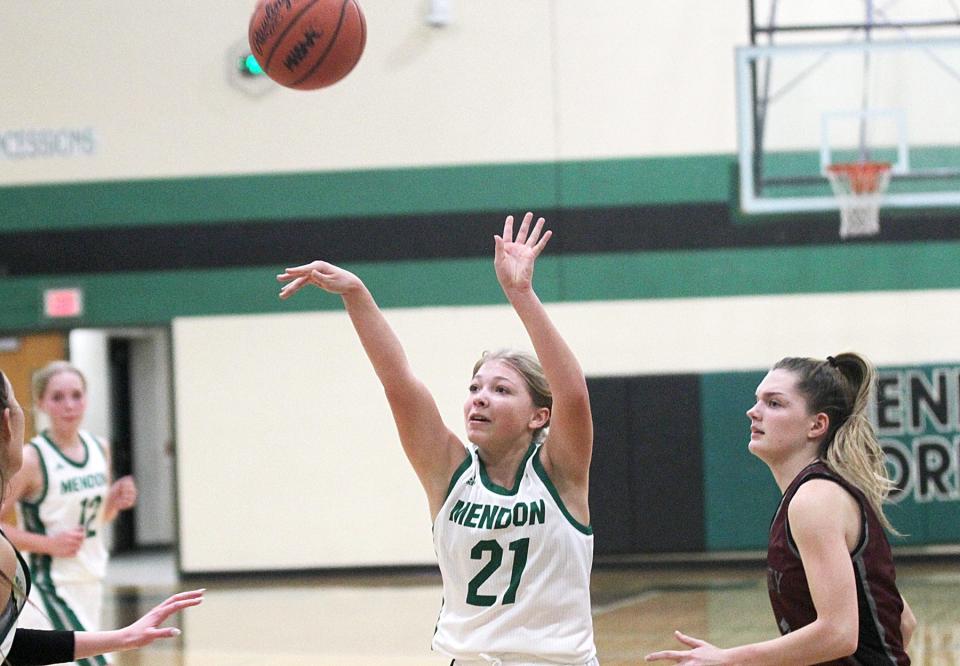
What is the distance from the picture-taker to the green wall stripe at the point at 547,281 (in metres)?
10.4

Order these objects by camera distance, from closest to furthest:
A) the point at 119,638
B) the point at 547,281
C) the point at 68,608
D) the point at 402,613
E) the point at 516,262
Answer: the point at 119,638 < the point at 516,262 < the point at 68,608 < the point at 402,613 < the point at 547,281

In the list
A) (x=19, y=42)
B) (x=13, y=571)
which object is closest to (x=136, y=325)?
(x=19, y=42)

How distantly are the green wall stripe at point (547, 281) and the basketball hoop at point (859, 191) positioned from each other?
0.23 meters

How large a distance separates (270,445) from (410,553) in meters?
1.51

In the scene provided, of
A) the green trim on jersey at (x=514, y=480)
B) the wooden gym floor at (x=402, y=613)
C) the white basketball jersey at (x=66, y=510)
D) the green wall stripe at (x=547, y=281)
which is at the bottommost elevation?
the wooden gym floor at (x=402, y=613)

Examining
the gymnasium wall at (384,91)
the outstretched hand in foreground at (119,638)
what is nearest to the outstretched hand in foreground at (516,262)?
the outstretched hand in foreground at (119,638)

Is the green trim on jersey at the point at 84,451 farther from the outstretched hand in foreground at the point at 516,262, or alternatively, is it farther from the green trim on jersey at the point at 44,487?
the outstretched hand in foreground at the point at 516,262

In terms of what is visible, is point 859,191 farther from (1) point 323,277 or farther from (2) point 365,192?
(1) point 323,277

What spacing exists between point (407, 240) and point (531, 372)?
25.9 feet

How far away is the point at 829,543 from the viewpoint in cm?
239

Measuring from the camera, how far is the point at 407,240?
10.7 meters

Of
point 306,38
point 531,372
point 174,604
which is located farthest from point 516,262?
point 306,38

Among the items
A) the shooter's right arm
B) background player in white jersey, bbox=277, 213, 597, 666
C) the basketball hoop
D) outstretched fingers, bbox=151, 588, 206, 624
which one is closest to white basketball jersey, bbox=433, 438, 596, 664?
background player in white jersey, bbox=277, 213, 597, 666

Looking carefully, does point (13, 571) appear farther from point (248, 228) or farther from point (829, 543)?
point (248, 228)
